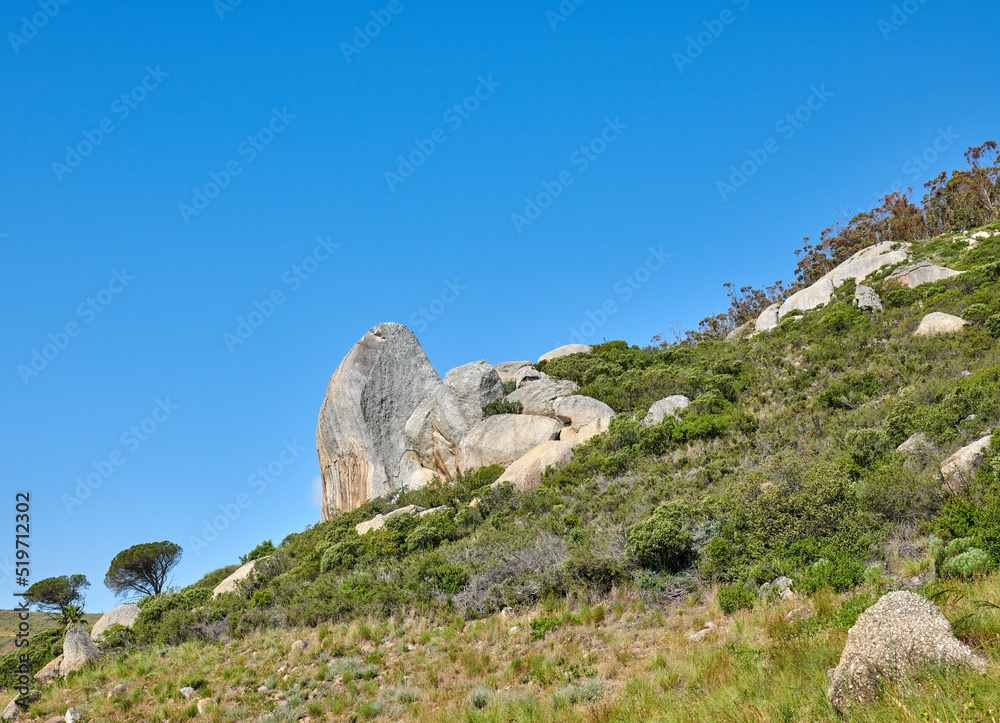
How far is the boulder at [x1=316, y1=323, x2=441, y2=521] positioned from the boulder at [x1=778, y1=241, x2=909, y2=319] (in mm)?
26576

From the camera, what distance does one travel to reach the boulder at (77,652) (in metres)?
15.6

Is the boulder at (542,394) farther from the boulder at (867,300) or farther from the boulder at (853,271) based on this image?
the boulder at (853,271)

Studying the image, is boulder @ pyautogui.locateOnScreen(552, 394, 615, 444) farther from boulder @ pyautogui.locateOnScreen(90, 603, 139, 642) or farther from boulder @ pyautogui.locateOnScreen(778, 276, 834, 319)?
boulder @ pyautogui.locateOnScreen(778, 276, 834, 319)

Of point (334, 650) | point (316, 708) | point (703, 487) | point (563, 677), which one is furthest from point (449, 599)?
point (703, 487)

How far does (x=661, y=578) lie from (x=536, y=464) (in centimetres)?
1036

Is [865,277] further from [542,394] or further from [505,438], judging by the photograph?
[505,438]

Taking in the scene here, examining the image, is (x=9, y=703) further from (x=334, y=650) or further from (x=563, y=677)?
(x=563, y=677)

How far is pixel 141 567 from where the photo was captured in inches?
1554

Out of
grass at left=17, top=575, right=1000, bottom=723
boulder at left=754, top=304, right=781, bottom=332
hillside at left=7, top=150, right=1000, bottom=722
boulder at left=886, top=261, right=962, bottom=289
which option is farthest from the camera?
boulder at left=754, top=304, right=781, bottom=332

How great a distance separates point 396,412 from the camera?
3362 cm

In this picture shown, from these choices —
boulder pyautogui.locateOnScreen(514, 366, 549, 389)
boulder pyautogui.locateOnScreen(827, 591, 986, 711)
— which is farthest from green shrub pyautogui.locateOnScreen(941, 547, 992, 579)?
boulder pyautogui.locateOnScreen(514, 366, 549, 389)

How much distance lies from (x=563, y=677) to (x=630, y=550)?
3852 mm

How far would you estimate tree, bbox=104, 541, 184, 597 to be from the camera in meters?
38.9

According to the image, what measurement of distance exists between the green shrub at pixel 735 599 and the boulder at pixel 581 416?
14.0 meters
